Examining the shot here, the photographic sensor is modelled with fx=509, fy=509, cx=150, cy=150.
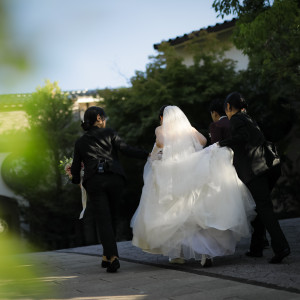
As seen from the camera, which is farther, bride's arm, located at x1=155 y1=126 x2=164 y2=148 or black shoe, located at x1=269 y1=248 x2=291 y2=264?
bride's arm, located at x1=155 y1=126 x2=164 y2=148

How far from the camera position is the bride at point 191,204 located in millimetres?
5617

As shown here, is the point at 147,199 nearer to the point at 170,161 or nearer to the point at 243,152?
the point at 170,161

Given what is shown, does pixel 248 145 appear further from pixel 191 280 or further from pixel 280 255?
pixel 191 280

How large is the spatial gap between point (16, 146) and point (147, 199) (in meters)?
5.06

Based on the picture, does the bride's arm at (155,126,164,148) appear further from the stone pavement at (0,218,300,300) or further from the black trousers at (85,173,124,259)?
the stone pavement at (0,218,300,300)

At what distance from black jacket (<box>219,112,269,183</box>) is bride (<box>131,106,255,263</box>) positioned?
0.22m

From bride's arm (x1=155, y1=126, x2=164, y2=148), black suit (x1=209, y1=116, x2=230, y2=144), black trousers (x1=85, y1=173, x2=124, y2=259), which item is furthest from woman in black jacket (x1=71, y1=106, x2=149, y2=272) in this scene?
black suit (x1=209, y1=116, x2=230, y2=144)

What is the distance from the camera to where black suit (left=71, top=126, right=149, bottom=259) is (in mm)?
5816

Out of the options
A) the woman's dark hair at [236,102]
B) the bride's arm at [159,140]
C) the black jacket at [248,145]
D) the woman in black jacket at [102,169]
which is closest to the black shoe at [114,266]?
the woman in black jacket at [102,169]

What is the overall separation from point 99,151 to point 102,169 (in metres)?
0.23

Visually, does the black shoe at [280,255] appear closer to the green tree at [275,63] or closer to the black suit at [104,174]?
the black suit at [104,174]

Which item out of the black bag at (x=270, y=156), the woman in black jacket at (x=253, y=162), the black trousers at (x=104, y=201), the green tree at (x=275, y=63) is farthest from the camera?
the green tree at (x=275, y=63)

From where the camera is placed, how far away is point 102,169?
580cm

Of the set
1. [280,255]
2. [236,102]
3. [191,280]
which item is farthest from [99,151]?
[280,255]
